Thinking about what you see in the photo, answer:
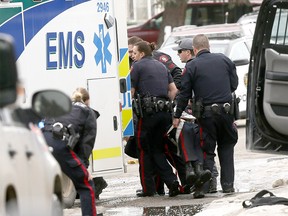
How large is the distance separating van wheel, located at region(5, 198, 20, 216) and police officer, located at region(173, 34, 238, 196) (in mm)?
6578

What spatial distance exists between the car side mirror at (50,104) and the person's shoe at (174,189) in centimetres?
656

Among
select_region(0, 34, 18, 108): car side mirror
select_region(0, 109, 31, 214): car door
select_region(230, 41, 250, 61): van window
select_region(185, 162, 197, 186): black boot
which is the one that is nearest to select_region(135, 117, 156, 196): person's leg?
select_region(185, 162, 197, 186): black boot

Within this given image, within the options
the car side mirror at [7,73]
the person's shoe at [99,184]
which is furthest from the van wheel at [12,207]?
the person's shoe at [99,184]

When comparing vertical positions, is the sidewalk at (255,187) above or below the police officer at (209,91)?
below

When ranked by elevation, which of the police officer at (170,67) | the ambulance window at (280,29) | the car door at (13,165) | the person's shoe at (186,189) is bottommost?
the person's shoe at (186,189)

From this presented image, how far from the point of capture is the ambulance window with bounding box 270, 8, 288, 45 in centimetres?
1166

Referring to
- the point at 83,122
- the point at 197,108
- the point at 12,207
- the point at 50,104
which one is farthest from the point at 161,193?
the point at 12,207

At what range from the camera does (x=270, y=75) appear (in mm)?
11805

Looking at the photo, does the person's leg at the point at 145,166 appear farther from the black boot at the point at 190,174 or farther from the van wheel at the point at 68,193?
the van wheel at the point at 68,193

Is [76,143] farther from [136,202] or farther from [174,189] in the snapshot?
[174,189]

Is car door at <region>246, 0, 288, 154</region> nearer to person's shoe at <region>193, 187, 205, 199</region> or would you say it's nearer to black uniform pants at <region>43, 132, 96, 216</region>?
person's shoe at <region>193, 187, 205, 199</region>

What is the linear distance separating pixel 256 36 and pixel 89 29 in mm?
1983

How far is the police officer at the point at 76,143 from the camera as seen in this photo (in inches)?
446

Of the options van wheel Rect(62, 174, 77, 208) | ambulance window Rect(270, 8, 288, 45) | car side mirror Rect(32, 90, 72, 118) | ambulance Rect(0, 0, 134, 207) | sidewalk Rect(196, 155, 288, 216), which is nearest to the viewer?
car side mirror Rect(32, 90, 72, 118)
